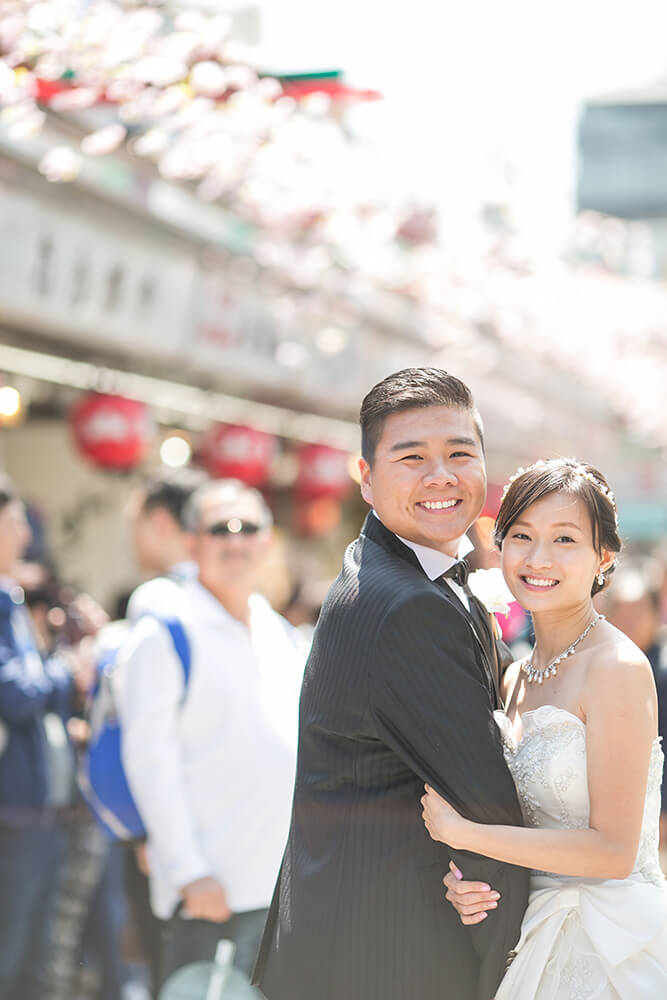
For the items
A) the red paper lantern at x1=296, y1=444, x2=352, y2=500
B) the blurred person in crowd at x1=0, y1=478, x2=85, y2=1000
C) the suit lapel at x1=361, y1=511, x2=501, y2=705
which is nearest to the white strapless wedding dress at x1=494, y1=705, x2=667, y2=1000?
the suit lapel at x1=361, y1=511, x2=501, y2=705

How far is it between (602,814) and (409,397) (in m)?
0.84

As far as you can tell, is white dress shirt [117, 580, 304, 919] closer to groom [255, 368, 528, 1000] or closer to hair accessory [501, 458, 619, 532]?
groom [255, 368, 528, 1000]

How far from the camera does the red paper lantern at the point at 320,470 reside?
12672mm

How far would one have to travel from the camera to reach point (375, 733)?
2234 mm

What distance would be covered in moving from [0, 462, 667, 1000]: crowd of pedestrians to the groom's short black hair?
1.48 m

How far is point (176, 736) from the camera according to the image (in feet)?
12.3

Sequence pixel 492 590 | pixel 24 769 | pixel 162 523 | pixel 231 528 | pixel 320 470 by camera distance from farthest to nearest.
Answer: pixel 320 470 < pixel 162 523 < pixel 24 769 < pixel 231 528 < pixel 492 590

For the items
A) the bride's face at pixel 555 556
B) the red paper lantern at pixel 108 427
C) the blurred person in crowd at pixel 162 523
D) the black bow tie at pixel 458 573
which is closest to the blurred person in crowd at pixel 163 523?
the blurred person in crowd at pixel 162 523

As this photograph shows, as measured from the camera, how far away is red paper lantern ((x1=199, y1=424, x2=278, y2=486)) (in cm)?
1041

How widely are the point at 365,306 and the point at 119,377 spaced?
3286mm

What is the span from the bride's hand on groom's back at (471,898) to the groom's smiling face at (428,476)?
2.03 ft

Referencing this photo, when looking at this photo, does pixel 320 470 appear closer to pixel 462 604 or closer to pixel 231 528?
pixel 231 528

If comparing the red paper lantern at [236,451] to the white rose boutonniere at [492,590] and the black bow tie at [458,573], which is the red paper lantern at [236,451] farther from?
the black bow tie at [458,573]

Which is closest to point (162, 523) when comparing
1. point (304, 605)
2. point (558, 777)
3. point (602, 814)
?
point (304, 605)
